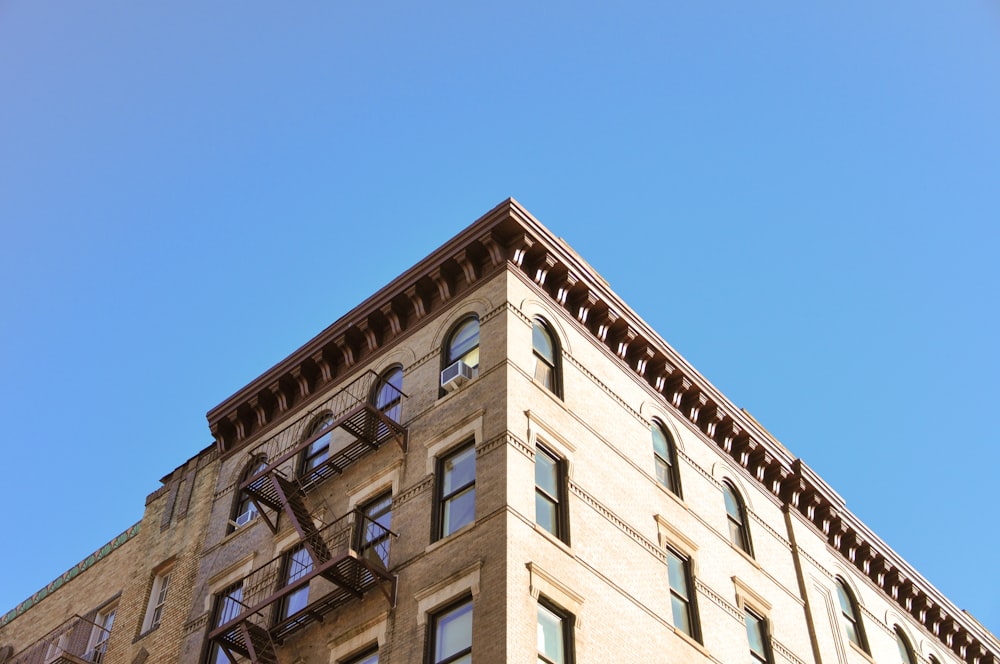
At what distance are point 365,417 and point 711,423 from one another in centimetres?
998

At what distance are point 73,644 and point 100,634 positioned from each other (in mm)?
742

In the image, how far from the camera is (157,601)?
96.3 ft

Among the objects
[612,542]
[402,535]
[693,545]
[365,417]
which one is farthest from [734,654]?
[365,417]

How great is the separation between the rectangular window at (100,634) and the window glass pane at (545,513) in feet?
45.0

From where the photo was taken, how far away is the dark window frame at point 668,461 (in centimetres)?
2761

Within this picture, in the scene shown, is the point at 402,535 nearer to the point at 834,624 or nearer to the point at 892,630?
the point at 834,624

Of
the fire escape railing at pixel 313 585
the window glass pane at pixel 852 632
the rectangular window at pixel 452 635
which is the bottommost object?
the rectangular window at pixel 452 635

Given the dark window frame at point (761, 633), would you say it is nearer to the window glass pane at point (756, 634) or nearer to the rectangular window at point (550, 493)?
the window glass pane at point (756, 634)

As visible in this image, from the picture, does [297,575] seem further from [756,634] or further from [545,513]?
[756,634]

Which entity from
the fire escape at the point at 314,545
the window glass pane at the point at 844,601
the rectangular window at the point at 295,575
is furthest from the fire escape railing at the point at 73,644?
the window glass pane at the point at 844,601

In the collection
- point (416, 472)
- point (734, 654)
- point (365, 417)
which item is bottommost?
point (734, 654)

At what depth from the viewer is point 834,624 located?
3056 centimetres

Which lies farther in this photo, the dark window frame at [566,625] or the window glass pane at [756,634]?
the window glass pane at [756,634]

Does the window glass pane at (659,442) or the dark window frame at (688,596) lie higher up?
the window glass pane at (659,442)
